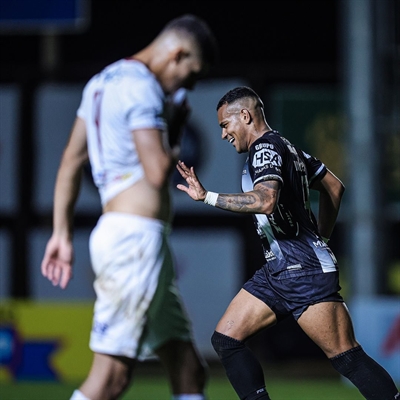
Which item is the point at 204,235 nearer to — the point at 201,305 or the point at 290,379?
the point at 201,305

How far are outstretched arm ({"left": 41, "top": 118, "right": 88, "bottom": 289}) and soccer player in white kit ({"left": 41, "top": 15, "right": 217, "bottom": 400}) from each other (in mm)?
130

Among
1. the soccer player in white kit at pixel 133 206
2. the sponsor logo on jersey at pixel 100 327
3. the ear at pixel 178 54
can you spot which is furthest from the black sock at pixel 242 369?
the ear at pixel 178 54

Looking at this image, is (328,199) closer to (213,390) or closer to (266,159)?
(266,159)

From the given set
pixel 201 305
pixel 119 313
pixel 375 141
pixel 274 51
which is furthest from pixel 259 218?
pixel 274 51

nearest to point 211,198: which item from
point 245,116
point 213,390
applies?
point 245,116

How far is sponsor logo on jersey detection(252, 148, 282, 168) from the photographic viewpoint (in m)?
4.01

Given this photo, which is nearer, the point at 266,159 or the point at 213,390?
the point at 266,159

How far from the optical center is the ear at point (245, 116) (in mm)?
4109

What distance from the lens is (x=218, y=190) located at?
11.4m

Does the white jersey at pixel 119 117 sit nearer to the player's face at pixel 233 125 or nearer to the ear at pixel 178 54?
the ear at pixel 178 54

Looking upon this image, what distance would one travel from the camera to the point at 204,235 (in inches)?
463

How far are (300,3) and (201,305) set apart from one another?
25.2ft

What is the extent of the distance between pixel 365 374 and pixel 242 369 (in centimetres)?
59

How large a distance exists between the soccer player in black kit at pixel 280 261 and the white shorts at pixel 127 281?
0.29m
